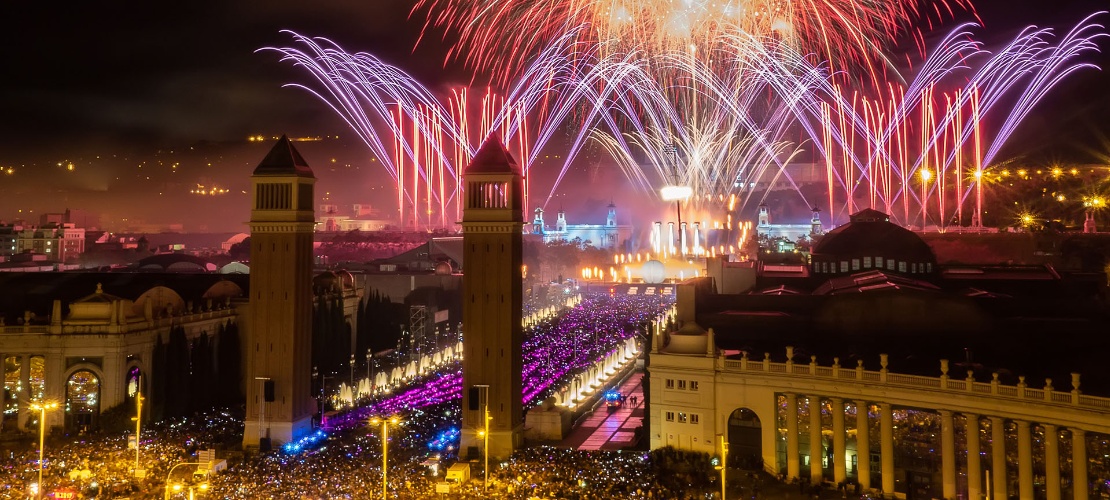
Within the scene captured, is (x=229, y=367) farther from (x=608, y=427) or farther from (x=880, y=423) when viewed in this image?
(x=880, y=423)

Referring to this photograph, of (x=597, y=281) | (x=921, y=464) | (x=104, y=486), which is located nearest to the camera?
(x=104, y=486)

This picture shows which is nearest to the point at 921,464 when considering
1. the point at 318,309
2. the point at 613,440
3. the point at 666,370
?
the point at 666,370

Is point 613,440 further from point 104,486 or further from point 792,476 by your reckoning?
point 104,486

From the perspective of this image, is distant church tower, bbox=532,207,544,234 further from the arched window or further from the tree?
the arched window

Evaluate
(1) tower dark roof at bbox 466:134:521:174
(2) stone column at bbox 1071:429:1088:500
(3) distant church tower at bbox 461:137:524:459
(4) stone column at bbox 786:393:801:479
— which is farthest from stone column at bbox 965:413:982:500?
(1) tower dark roof at bbox 466:134:521:174

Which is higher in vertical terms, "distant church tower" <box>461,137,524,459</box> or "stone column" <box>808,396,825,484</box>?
"distant church tower" <box>461,137,524,459</box>

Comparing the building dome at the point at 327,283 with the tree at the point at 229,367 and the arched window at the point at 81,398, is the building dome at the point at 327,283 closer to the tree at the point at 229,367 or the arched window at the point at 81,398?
the tree at the point at 229,367

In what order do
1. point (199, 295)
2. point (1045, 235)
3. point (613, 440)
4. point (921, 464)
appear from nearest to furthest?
point (921, 464)
point (613, 440)
point (199, 295)
point (1045, 235)
